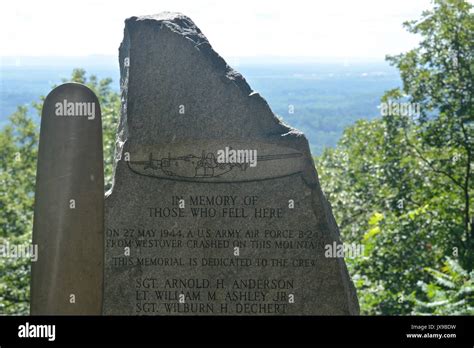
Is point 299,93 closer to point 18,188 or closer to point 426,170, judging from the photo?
point 18,188

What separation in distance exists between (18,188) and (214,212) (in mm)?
10999

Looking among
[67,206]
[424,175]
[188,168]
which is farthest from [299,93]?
[67,206]

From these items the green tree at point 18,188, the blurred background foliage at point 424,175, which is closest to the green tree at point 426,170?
the blurred background foliage at point 424,175

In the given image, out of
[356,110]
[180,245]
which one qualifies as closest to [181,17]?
[180,245]

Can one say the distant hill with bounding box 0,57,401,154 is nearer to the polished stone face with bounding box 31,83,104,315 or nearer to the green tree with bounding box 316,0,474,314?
the green tree with bounding box 316,0,474,314

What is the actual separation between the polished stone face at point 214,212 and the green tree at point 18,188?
23.6 feet

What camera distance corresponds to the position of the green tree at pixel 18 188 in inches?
541

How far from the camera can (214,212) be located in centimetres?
629

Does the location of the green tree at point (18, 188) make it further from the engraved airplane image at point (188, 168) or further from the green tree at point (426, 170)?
the engraved airplane image at point (188, 168)

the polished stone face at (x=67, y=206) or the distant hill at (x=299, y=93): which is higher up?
the distant hill at (x=299, y=93)

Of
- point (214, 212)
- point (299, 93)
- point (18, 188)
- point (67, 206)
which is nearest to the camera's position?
point (67, 206)

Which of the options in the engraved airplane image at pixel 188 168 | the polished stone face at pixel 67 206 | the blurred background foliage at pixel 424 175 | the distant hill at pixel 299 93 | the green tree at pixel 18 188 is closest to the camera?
the polished stone face at pixel 67 206

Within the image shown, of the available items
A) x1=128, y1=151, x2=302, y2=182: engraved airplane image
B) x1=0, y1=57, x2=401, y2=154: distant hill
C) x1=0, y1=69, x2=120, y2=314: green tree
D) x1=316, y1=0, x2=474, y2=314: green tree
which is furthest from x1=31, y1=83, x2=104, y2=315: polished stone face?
x1=0, y1=57, x2=401, y2=154: distant hill
